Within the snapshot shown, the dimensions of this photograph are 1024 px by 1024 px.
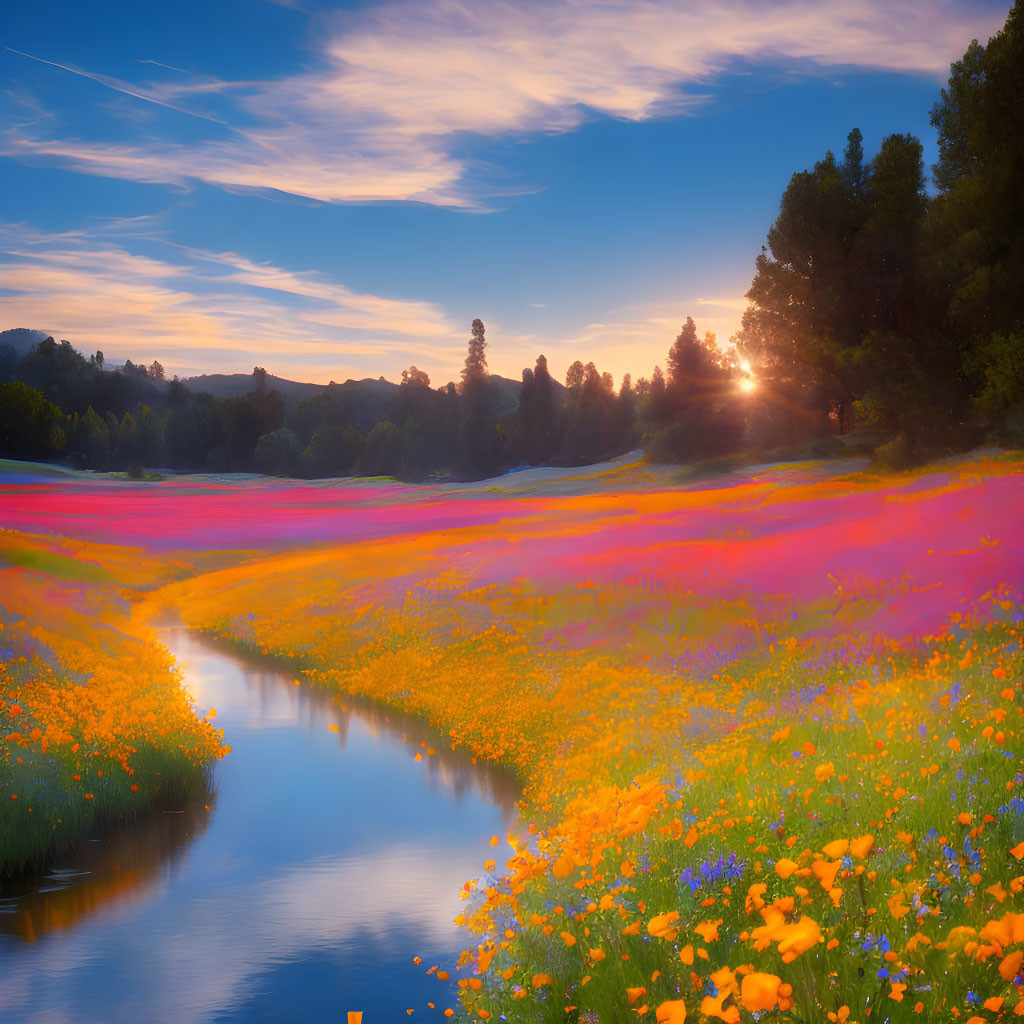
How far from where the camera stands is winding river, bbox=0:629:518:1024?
7.99 m

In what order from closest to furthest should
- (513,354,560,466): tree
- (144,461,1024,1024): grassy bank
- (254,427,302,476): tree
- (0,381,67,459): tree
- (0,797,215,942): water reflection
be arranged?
(144,461,1024,1024): grassy bank, (0,797,215,942): water reflection, (0,381,67,459): tree, (254,427,302,476): tree, (513,354,560,466): tree

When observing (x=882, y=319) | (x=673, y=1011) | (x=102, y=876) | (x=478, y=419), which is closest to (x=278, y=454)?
(x=478, y=419)

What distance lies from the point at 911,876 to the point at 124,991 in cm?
704

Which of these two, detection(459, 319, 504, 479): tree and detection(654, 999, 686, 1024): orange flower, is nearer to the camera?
detection(654, 999, 686, 1024): orange flower

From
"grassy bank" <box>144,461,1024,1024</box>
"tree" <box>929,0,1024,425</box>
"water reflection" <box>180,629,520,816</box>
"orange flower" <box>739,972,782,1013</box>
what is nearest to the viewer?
"orange flower" <box>739,972,782,1013</box>

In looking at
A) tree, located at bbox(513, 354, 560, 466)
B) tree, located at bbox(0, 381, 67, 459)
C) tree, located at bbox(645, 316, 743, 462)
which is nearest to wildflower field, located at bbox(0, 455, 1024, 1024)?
tree, located at bbox(0, 381, 67, 459)

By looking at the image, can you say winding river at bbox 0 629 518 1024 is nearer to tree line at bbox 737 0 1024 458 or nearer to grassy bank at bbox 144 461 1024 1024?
grassy bank at bbox 144 461 1024 1024

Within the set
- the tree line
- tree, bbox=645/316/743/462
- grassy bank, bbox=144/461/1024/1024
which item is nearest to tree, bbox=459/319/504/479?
tree, bbox=645/316/743/462

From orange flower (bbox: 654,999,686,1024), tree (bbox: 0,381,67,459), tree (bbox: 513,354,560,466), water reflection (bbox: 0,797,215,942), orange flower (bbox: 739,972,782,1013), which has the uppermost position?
tree (bbox: 513,354,560,466)

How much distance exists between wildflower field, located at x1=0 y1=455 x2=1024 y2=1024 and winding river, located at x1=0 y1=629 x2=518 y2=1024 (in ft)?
1.99

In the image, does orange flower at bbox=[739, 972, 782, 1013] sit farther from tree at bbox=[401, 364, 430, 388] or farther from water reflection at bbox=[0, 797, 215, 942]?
tree at bbox=[401, 364, 430, 388]

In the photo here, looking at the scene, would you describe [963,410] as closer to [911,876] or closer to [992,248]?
[992,248]

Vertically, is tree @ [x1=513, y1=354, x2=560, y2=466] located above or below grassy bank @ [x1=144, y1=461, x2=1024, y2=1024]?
above

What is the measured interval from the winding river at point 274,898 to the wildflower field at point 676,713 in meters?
0.61
